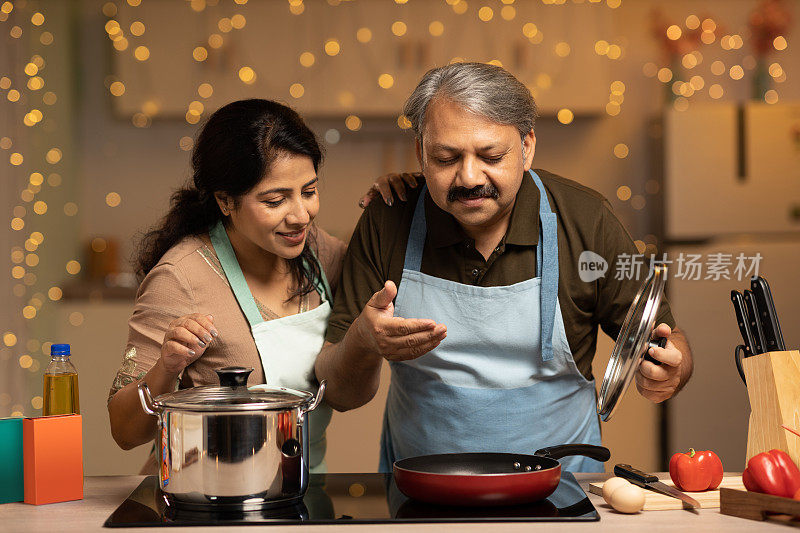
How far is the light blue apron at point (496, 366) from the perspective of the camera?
1591 mm

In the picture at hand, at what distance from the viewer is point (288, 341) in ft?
5.10

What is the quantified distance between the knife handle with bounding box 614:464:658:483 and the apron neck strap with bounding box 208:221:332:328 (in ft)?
2.26

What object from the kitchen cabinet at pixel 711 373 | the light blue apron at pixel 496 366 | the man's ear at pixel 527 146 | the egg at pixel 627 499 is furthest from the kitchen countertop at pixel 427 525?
the kitchen cabinet at pixel 711 373

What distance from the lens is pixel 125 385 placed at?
4.74 feet

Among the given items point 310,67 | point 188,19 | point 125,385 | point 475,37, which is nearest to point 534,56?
point 475,37

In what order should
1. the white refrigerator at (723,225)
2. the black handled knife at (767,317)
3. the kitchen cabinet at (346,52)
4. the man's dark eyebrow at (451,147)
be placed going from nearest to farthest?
the black handled knife at (767,317) → the man's dark eyebrow at (451,147) → the white refrigerator at (723,225) → the kitchen cabinet at (346,52)

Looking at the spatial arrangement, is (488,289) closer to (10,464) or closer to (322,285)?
(322,285)

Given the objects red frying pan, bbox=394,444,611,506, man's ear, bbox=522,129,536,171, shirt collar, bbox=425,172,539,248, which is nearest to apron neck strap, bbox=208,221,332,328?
shirt collar, bbox=425,172,539,248

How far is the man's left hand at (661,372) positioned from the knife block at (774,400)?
0.11 metres

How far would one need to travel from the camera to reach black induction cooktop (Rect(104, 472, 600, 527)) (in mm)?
1093

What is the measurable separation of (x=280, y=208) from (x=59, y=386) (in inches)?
19.1

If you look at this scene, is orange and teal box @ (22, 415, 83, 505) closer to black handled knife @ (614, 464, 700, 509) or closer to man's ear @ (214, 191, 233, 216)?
man's ear @ (214, 191, 233, 216)

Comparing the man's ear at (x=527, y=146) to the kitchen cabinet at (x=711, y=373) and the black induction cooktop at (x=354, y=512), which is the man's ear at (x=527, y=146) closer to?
the black induction cooktop at (x=354, y=512)

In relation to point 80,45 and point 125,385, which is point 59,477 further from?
point 80,45
